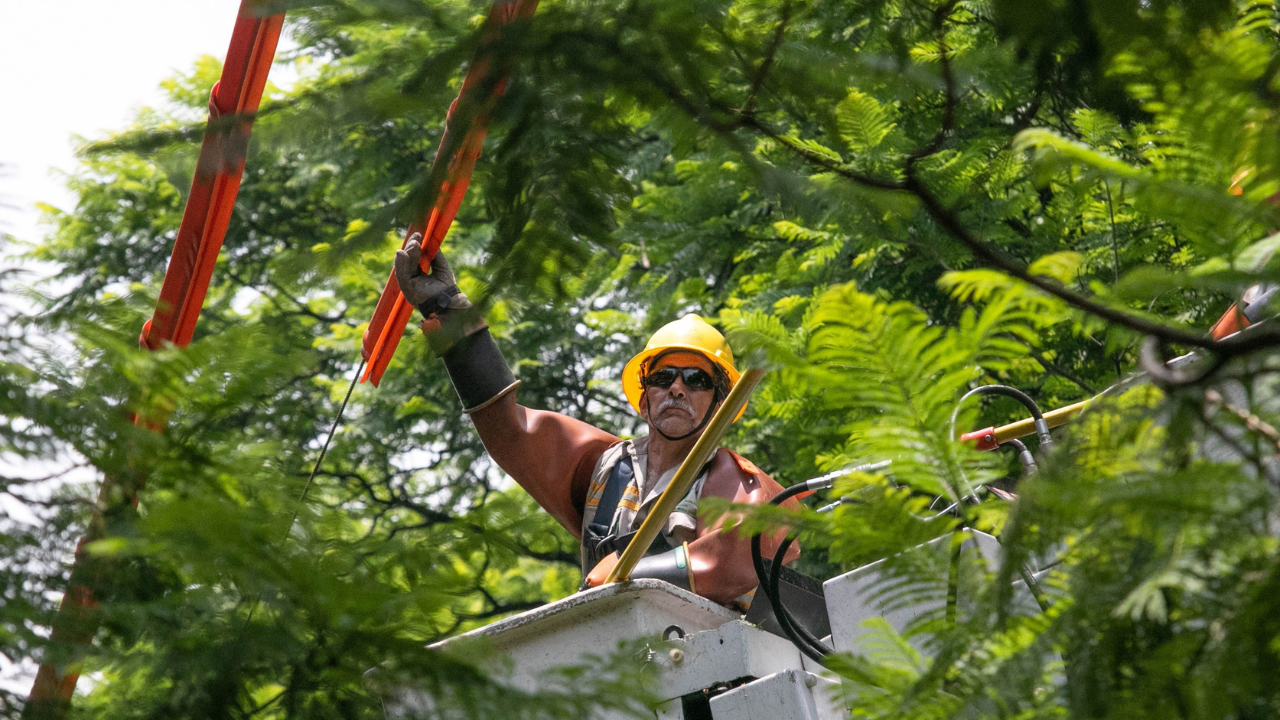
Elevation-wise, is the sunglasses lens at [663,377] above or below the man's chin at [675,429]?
above

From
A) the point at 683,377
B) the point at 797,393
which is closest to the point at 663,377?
the point at 683,377

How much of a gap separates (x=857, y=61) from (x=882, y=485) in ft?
2.39

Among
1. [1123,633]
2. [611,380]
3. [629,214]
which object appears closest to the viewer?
[1123,633]

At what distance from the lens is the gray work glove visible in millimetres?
3914

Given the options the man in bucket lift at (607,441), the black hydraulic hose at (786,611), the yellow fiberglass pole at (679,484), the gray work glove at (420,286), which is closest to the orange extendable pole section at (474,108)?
the yellow fiberglass pole at (679,484)

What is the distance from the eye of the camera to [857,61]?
1.83 meters

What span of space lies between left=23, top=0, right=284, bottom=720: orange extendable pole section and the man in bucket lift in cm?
73

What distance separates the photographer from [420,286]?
3.93 meters

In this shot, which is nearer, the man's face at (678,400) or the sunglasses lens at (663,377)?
the man's face at (678,400)

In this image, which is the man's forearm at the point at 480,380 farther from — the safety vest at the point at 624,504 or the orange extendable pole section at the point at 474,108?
the orange extendable pole section at the point at 474,108

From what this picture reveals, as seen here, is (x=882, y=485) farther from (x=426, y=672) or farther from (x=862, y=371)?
(x=426, y=672)

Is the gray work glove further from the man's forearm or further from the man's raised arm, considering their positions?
the man's forearm

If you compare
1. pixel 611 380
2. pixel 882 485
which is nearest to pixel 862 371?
pixel 882 485

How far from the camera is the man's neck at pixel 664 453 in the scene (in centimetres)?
432
